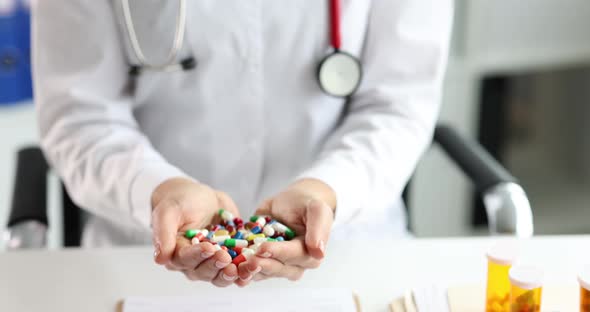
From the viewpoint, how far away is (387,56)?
1.25 meters

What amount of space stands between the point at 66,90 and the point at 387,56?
51 cm

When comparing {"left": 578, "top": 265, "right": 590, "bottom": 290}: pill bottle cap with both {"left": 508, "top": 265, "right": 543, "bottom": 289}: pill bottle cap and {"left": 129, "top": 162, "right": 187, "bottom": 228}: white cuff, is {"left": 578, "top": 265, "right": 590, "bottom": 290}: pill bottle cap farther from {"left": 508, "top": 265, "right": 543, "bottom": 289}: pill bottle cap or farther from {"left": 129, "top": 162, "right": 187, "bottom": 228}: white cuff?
{"left": 129, "top": 162, "right": 187, "bottom": 228}: white cuff

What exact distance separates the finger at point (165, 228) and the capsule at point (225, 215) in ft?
0.27

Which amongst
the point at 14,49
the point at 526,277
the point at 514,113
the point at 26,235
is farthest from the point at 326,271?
the point at 514,113

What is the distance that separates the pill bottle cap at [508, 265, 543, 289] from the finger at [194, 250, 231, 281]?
33 cm

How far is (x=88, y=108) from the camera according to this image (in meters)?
1.25

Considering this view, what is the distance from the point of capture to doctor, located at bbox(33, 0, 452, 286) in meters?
1.20

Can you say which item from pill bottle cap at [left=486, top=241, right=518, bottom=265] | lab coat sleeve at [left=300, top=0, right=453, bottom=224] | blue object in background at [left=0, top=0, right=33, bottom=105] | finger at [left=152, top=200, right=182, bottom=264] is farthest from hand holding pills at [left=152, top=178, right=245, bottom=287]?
blue object in background at [left=0, top=0, right=33, bottom=105]

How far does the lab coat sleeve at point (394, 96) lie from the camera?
122 centimetres

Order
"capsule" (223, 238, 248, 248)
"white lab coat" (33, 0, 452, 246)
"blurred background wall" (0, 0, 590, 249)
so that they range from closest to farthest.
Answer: "capsule" (223, 238, 248, 248) < "white lab coat" (33, 0, 452, 246) < "blurred background wall" (0, 0, 590, 249)

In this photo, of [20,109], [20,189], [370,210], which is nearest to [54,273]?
[20,189]

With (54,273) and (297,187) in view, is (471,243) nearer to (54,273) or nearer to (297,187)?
(297,187)

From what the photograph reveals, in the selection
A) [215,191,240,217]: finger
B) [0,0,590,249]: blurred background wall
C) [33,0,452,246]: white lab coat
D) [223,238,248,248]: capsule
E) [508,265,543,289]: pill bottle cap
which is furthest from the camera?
[0,0,590,249]: blurred background wall

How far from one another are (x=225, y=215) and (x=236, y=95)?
0.24m
